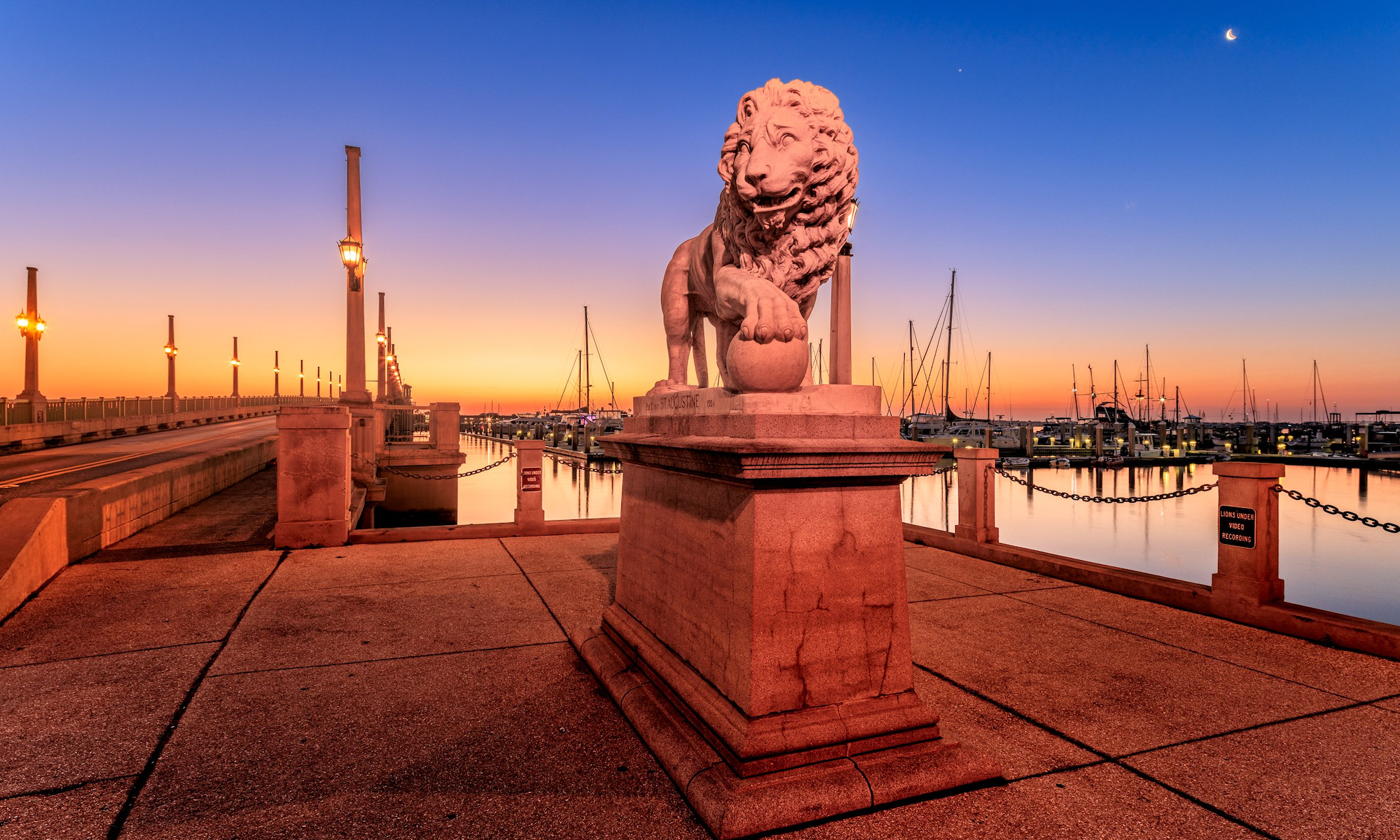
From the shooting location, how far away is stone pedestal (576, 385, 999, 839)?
296 centimetres

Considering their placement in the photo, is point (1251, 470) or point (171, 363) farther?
point (171, 363)

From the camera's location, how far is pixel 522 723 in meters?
3.69

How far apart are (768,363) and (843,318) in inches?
272

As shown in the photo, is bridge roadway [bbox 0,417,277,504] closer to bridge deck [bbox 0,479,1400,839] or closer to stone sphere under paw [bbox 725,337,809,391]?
bridge deck [bbox 0,479,1400,839]

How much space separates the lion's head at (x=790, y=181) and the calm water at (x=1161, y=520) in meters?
4.82

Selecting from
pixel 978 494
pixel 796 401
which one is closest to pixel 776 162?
pixel 796 401

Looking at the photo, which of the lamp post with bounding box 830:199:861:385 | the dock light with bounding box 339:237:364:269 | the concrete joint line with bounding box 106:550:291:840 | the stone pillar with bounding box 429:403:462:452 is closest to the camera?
the concrete joint line with bounding box 106:550:291:840

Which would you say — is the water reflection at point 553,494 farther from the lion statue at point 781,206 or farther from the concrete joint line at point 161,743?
the lion statue at point 781,206

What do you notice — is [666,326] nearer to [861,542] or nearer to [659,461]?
[659,461]

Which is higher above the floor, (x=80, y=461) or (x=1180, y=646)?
(x=80, y=461)

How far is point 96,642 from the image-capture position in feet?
16.1

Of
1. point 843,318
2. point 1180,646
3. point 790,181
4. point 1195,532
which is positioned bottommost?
point 1195,532

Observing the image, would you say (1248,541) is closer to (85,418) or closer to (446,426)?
(446,426)

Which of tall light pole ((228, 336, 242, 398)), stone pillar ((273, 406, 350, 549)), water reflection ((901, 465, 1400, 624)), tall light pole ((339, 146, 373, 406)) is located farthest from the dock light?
tall light pole ((228, 336, 242, 398))
